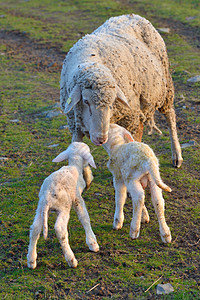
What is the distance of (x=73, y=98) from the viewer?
4145mm

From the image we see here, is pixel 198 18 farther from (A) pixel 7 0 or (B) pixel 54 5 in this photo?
(A) pixel 7 0

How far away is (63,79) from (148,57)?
1205mm

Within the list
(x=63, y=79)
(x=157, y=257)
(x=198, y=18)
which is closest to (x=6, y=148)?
(x=63, y=79)

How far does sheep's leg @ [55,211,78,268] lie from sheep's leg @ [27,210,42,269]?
0.16 metres

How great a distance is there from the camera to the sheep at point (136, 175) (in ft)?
12.6

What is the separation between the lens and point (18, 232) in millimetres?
4406

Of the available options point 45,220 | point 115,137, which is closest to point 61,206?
point 45,220

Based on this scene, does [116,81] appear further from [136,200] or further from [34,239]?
[34,239]

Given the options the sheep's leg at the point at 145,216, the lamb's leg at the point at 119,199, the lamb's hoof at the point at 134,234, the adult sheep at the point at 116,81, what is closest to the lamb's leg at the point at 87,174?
the adult sheep at the point at 116,81

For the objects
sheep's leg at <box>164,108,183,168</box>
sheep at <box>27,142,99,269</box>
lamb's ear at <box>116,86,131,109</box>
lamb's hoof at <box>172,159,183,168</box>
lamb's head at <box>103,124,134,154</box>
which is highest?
lamb's ear at <box>116,86,131,109</box>

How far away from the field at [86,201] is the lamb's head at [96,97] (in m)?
1.09

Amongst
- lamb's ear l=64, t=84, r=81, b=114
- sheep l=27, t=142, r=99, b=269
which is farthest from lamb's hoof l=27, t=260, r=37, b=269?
lamb's ear l=64, t=84, r=81, b=114

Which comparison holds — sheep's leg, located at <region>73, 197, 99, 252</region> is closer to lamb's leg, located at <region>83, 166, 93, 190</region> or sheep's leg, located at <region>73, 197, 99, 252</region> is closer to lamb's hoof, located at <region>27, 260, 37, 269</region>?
lamb's hoof, located at <region>27, 260, 37, 269</region>

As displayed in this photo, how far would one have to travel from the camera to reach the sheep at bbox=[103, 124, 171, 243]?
385cm
